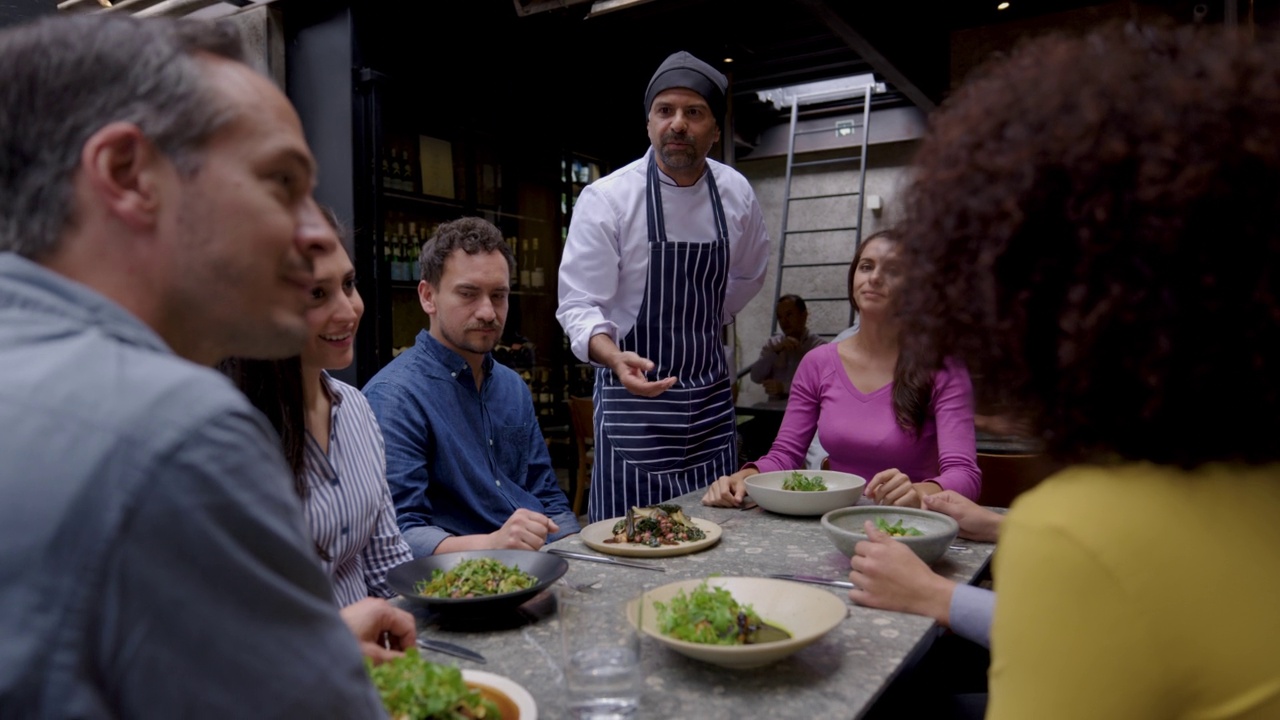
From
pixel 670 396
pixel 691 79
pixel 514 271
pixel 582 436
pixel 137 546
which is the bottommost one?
pixel 582 436

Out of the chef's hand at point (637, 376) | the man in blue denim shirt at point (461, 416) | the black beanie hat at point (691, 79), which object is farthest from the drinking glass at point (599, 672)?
the black beanie hat at point (691, 79)

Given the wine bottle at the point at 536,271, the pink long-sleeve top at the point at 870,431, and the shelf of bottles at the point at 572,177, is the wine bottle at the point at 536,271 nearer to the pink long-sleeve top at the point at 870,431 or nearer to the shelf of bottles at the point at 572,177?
the shelf of bottles at the point at 572,177

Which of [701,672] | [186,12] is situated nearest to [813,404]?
[701,672]

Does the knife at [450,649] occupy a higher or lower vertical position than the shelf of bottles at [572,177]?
lower

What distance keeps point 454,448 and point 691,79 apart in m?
1.41

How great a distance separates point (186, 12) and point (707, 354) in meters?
3.32

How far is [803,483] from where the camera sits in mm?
2105

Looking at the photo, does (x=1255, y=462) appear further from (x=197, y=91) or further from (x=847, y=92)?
(x=847, y=92)

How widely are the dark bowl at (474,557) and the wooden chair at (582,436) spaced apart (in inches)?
126

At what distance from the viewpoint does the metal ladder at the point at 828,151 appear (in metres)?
7.16

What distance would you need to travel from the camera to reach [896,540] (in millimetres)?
1515

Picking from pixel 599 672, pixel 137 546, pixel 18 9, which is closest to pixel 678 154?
pixel 599 672

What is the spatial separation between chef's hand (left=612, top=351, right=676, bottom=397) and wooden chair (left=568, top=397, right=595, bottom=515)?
236 centimetres

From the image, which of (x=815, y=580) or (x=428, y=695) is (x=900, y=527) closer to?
(x=815, y=580)
